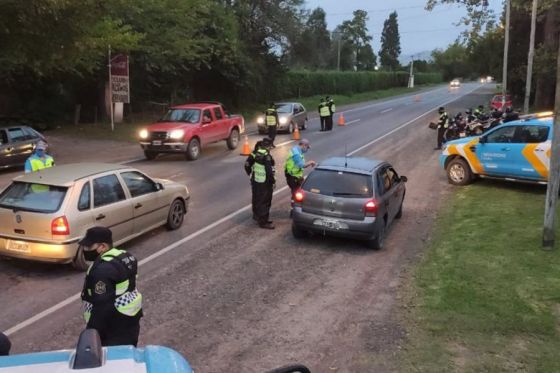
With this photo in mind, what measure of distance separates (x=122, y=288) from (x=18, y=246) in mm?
4508

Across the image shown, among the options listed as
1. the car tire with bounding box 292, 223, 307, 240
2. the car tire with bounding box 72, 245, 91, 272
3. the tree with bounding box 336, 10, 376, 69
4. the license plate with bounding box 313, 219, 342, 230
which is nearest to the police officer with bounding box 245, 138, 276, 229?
the car tire with bounding box 292, 223, 307, 240

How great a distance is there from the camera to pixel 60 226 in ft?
26.8

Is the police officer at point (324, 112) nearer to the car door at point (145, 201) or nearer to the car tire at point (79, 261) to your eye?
the car door at point (145, 201)

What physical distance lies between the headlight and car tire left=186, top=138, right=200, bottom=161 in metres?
0.43

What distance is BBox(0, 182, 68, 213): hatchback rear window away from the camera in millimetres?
8352

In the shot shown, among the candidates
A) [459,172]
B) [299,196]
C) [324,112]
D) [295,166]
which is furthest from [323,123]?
[299,196]

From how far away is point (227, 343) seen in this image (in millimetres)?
6457

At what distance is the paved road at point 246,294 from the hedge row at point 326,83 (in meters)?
36.5

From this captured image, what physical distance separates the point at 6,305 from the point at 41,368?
5353mm

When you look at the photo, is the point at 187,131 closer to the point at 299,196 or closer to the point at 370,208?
the point at 299,196

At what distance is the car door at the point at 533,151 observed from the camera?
13796mm

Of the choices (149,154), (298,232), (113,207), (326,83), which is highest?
(326,83)

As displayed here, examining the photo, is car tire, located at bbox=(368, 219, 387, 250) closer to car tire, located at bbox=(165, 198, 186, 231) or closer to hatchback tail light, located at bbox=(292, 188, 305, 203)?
hatchback tail light, located at bbox=(292, 188, 305, 203)

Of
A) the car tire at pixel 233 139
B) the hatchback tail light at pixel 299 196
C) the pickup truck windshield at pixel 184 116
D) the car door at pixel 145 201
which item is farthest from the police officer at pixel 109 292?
the car tire at pixel 233 139
